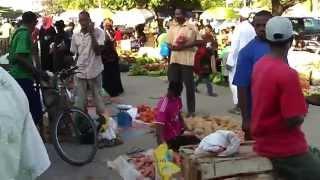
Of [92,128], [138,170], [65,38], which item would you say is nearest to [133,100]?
[65,38]

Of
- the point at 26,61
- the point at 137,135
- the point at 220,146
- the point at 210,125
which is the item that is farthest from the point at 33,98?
the point at 220,146

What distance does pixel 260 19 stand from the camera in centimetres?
589

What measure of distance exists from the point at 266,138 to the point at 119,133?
5.38 metres

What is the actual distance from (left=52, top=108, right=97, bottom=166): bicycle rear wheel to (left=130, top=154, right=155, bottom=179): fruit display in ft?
1.86

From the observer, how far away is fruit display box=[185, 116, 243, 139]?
9320 millimetres

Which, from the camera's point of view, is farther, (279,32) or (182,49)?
(182,49)

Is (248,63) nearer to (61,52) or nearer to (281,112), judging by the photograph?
(281,112)

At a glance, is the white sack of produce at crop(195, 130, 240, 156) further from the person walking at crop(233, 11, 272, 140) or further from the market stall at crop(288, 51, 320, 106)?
the market stall at crop(288, 51, 320, 106)

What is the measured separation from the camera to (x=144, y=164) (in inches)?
285

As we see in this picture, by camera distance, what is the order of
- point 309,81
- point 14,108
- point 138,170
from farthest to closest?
1. point 309,81
2. point 138,170
3. point 14,108

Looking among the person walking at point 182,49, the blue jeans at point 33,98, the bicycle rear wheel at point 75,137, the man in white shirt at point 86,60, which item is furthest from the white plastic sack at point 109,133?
the person walking at point 182,49

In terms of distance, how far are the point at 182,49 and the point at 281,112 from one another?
6.37 meters

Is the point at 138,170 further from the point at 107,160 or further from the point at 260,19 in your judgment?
the point at 260,19

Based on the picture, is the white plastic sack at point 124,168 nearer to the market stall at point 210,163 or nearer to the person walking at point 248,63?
the market stall at point 210,163
